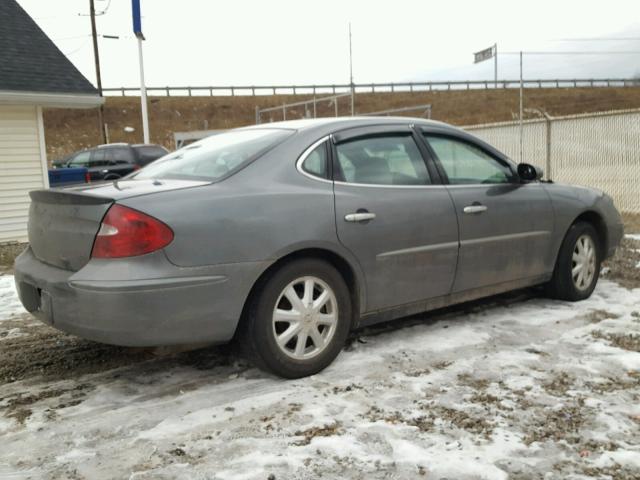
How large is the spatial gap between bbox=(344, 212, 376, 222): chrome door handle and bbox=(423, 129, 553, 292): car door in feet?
→ 2.62

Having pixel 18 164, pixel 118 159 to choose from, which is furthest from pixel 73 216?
pixel 118 159

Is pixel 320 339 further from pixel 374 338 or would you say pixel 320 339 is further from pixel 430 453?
pixel 430 453

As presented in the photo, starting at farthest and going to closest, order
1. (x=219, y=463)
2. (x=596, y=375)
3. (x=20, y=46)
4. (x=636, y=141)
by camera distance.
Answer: (x=20, y=46)
(x=636, y=141)
(x=596, y=375)
(x=219, y=463)

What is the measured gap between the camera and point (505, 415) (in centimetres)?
306

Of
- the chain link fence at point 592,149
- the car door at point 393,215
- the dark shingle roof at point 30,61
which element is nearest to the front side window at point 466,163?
the car door at point 393,215

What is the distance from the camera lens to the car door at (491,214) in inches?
172

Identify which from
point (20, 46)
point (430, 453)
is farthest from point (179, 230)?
point (20, 46)

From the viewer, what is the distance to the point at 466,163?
4.62 metres

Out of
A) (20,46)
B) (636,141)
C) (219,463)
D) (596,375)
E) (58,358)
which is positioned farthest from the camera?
(20,46)

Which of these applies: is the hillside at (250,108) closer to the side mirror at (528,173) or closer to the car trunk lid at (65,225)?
the side mirror at (528,173)

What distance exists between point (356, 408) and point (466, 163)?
225 centimetres

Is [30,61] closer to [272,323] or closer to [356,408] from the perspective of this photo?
[272,323]

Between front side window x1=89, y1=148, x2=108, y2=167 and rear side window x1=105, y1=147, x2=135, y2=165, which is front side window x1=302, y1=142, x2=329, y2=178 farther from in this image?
front side window x1=89, y1=148, x2=108, y2=167

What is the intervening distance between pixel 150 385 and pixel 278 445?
1160mm
